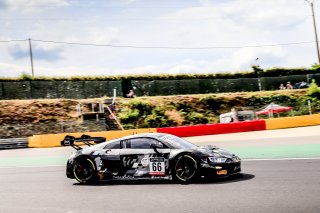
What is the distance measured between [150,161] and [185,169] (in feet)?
2.84

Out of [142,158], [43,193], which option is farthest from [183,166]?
[43,193]

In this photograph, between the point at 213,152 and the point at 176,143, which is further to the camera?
the point at 176,143

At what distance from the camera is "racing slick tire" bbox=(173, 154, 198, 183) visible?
1028cm

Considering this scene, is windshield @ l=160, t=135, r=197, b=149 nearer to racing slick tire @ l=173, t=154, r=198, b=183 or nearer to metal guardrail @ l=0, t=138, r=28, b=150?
racing slick tire @ l=173, t=154, r=198, b=183

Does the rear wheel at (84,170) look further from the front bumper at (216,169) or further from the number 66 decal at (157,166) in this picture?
the front bumper at (216,169)

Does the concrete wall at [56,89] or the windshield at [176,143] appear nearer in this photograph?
the windshield at [176,143]

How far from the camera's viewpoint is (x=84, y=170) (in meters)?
11.8

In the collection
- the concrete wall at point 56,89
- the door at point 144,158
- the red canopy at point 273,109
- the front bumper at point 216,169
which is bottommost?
the front bumper at point 216,169

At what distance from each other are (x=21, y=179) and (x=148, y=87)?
34.0 meters

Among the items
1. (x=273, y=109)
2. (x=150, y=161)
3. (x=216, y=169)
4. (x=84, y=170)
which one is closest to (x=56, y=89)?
(x=273, y=109)

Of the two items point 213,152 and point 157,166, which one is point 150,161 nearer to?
point 157,166

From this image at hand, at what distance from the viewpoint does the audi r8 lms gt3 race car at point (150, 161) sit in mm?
10242

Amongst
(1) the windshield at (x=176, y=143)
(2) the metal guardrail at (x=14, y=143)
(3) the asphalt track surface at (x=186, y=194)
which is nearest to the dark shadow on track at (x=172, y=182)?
(3) the asphalt track surface at (x=186, y=194)

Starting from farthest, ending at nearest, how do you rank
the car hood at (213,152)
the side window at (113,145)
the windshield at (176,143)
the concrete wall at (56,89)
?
1. the concrete wall at (56,89)
2. the side window at (113,145)
3. the windshield at (176,143)
4. the car hood at (213,152)
